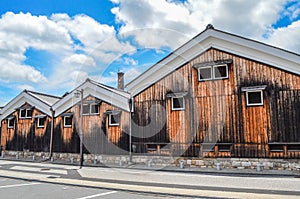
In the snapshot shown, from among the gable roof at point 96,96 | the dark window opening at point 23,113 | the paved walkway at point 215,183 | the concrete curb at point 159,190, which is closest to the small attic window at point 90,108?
the gable roof at point 96,96

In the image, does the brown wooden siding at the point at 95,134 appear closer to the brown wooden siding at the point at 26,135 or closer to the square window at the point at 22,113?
the brown wooden siding at the point at 26,135

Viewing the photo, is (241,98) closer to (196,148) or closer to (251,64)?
(251,64)

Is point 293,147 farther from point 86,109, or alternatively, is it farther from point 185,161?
point 86,109

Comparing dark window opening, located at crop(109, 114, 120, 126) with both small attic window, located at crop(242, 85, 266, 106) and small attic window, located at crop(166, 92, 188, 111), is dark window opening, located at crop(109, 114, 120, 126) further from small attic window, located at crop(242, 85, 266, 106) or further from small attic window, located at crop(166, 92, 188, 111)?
small attic window, located at crop(242, 85, 266, 106)

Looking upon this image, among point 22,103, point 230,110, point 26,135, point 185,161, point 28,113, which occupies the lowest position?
point 185,161

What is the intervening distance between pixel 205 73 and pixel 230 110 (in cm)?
251

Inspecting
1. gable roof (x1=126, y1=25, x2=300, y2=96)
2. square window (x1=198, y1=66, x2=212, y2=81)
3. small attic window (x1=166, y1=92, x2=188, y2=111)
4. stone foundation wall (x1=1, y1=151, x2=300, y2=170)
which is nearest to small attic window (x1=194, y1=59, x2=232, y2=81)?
square window (x1=198, y1=66, x2=212, y2=81)

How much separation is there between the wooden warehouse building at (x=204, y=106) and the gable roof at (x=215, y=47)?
0.14ft

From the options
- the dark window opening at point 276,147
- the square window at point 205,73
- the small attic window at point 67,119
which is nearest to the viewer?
the dark window opening at point 276,147

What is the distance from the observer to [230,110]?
1306 cm

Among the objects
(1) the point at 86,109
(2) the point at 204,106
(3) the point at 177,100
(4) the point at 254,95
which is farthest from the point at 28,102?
Result: (4) the point at 254,95

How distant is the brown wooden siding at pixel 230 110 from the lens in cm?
1203

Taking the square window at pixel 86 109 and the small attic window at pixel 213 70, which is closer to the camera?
the small attic window at pixel 213 70

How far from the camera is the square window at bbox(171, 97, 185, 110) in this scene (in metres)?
14.4
